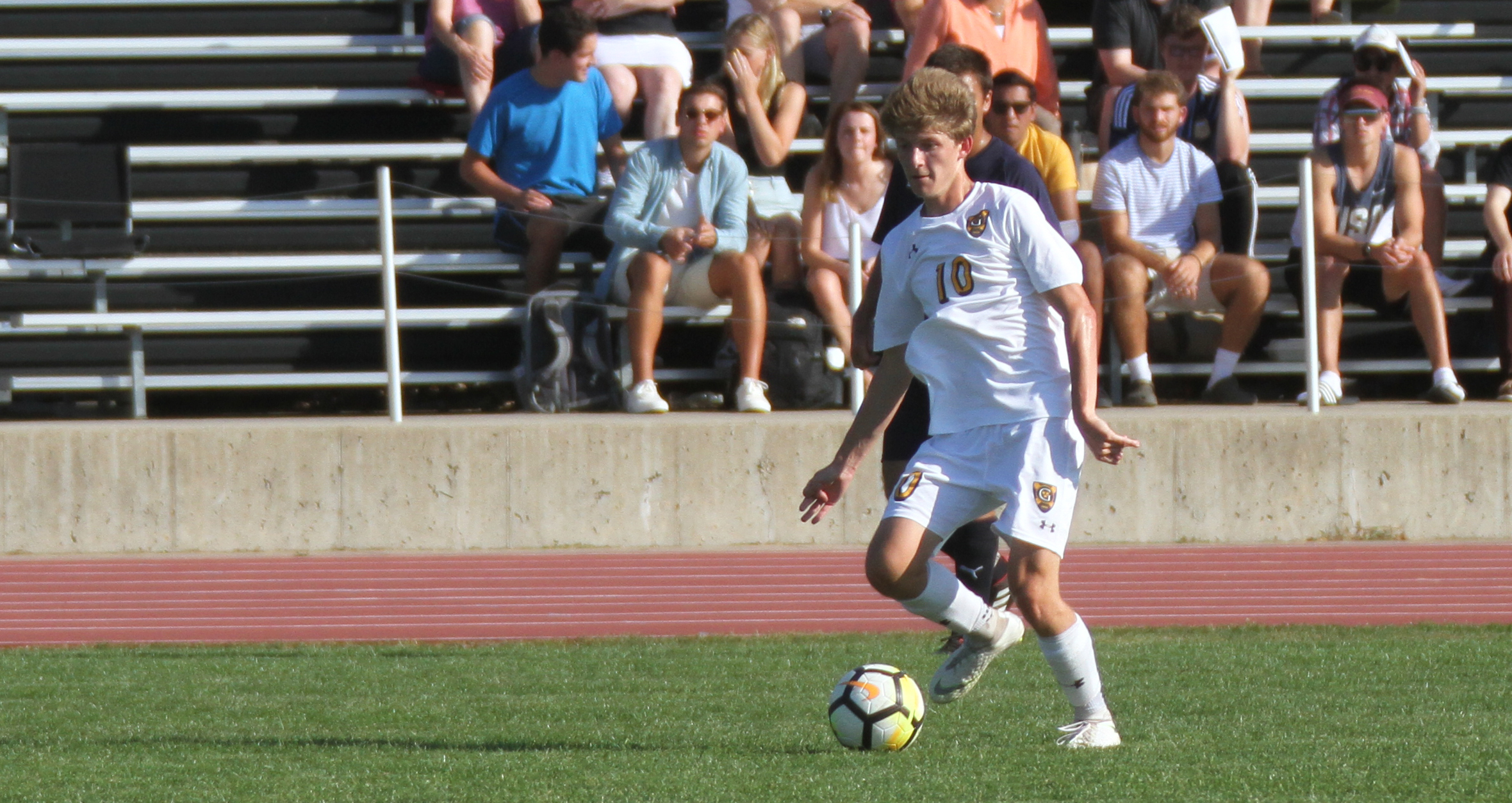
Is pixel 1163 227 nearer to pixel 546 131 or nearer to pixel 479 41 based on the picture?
pixel 546 131

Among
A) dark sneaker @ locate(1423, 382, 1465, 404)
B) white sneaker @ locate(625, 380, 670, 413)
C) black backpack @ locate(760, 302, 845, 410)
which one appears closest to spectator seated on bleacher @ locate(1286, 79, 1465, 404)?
dark sneaker @ locate(1423, 382, 1465, 404)

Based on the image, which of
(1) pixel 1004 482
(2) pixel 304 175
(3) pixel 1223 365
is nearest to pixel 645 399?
(3) pixel 1223 365

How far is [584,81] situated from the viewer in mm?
11125

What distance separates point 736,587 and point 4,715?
3.59m

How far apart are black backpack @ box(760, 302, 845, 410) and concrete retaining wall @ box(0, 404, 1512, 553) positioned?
325 millimetres

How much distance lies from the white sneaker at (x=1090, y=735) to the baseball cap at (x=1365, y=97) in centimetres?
642

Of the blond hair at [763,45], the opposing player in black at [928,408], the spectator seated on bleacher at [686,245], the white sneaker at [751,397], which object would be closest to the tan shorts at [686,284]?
the spectator seated on bleacher at [686,245]

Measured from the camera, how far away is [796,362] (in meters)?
10.3

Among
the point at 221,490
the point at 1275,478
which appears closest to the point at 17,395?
the point at 221,490

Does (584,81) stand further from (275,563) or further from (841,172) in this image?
(275,563)

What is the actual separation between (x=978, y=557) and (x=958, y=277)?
1.70 m

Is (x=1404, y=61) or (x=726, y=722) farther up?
(x=1404, y=61)

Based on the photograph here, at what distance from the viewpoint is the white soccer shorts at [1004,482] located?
494cm

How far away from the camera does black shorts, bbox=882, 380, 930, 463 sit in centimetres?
639
